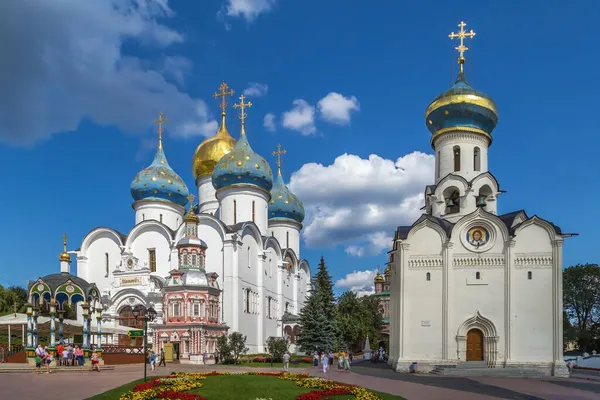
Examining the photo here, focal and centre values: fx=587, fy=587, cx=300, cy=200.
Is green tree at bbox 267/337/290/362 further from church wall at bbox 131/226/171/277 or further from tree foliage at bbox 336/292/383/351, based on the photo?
tree foliage at bbox 336/292/383/351

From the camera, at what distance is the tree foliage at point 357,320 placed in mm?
42719

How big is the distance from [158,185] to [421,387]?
2587 cm

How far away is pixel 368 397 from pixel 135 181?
29.7m

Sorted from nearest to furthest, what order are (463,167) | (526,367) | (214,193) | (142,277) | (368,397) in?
(368,397) < (526,367) < (463,167) < (142,277) < (214,193)

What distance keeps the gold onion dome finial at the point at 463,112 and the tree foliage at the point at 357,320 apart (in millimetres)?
18206

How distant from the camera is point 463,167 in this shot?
2750 centimetres

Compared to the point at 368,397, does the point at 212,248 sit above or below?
above

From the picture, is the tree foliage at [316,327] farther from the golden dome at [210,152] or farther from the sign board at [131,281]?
the golden dome at [210,152]

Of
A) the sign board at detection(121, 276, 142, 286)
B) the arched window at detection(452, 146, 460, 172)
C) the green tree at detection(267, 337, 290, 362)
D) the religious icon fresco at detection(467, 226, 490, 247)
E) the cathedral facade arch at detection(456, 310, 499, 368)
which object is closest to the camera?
the cathedral facade arch at detection(456, 310, 499, 368)

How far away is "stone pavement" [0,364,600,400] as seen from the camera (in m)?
14.8

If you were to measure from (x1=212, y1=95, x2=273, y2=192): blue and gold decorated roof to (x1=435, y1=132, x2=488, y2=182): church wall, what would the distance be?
13.6m

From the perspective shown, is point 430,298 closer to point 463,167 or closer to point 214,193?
point 463,167

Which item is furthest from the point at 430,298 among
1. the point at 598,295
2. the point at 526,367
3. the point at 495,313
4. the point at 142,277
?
the point at 598,295

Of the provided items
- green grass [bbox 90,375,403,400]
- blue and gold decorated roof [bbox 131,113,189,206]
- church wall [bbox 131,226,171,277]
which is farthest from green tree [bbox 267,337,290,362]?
green grass [bbox 90,375,403,400]
